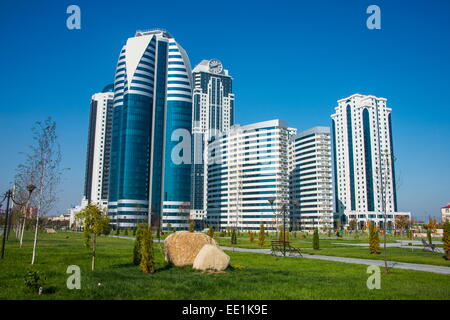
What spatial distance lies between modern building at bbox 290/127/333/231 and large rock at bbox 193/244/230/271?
428ft

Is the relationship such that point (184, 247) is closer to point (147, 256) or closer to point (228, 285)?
point (147, 256)

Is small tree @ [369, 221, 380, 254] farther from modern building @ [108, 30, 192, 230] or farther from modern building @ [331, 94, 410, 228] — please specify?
modern building @ [331, 94, 410, 228]

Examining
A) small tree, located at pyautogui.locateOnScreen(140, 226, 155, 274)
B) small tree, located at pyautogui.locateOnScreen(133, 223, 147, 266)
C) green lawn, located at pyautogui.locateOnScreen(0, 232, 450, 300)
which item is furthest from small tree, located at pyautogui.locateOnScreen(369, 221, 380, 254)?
small tree, located at pyautogui.locateOnScreen(140, 226, 155, 274)

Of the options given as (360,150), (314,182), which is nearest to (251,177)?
(314,182)

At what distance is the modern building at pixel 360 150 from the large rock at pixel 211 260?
15959 centimetres

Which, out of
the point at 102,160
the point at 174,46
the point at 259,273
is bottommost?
the point at 259,273

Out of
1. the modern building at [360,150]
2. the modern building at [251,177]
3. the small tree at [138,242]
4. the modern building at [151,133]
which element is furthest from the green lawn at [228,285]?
the modern building at [360,150]

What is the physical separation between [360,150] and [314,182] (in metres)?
41.3

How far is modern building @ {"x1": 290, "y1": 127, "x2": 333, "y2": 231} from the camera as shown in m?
148

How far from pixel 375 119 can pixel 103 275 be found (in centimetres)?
18316

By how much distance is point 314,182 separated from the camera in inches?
5994
